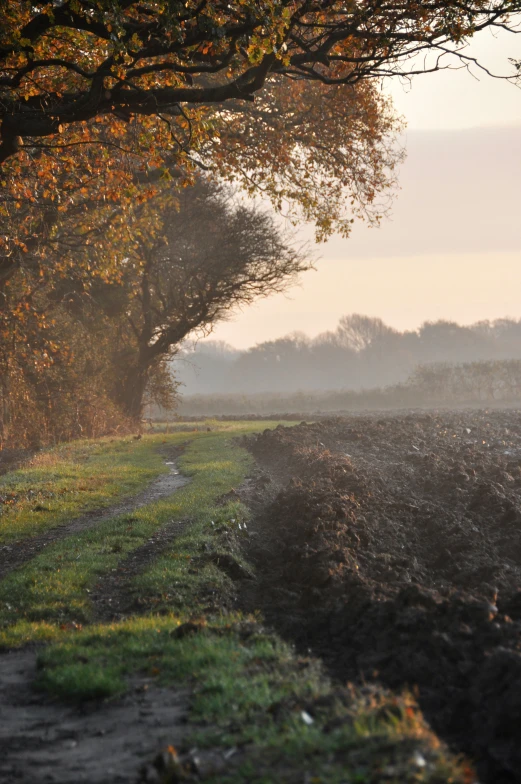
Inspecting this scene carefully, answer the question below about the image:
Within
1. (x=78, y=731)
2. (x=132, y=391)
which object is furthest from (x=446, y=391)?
(x=78, y=731)

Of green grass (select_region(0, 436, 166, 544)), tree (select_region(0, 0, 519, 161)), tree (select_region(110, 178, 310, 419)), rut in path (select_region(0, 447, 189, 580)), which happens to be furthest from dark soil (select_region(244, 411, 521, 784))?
tree (select_region(110, 178, 310, 419))

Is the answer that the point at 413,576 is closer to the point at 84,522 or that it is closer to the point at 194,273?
the point at 84,522

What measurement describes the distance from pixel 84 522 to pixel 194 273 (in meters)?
21.9

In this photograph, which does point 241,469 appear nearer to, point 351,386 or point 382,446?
point 382,446

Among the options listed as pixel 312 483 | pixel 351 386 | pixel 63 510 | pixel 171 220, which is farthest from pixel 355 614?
pixel 351 386

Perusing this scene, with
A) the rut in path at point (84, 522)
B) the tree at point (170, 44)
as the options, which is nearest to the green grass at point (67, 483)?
the rut in path at point (84, 522)

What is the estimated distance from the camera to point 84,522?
14.6m

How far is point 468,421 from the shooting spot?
1252 inches

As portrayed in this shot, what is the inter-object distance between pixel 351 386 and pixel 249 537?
109 m

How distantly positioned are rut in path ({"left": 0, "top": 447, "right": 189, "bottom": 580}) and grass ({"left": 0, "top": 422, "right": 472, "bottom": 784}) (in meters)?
0.45

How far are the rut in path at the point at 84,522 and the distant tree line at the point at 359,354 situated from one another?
88212mm

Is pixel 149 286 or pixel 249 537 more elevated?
pixel 149 286

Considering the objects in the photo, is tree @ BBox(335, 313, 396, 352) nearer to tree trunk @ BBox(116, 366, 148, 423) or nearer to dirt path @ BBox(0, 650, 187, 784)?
tree trunk @ BBox(116, 366, 148, 423)

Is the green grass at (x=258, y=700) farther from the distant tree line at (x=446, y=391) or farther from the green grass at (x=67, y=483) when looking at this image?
the distant tree line at (x=446, y=391)
